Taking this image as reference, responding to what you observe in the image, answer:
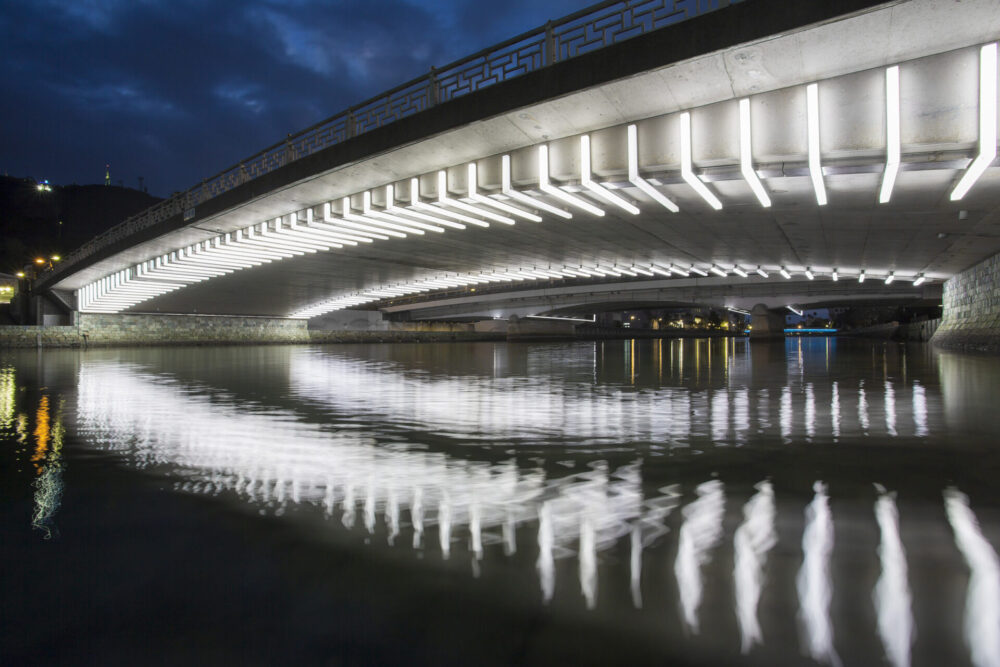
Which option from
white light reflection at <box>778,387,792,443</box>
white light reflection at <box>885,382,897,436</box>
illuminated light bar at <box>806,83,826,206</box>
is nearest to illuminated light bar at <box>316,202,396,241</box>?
illuminated light bar at <box>806,83,826,206</box>

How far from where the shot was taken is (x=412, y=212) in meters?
19.3

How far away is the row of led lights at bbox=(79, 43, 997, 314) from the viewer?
1034 cm

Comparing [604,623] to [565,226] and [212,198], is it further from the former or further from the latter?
[212,198]

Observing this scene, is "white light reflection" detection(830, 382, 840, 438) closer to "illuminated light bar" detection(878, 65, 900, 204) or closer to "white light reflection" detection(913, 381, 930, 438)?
"white light reflection" detection(913, 381, 930, 438)

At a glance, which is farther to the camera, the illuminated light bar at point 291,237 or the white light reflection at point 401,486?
the illuminated light bar at point 291,237

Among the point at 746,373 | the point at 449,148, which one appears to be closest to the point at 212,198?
the point at 449,148

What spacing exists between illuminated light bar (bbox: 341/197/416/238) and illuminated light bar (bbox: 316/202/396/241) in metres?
0.10

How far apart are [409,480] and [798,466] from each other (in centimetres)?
320

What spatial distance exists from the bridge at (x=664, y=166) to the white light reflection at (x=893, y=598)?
8.01 meters

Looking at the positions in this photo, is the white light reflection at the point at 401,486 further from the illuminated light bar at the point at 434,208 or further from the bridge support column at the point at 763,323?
the bridge support column at the point at 763,323

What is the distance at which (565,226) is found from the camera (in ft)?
68.9

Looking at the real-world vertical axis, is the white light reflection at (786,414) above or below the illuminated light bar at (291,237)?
below

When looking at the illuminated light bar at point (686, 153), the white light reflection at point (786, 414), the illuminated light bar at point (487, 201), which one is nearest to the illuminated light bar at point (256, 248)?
the illuminated light bar at point (487, 201)

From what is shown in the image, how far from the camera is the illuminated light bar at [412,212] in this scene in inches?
718
